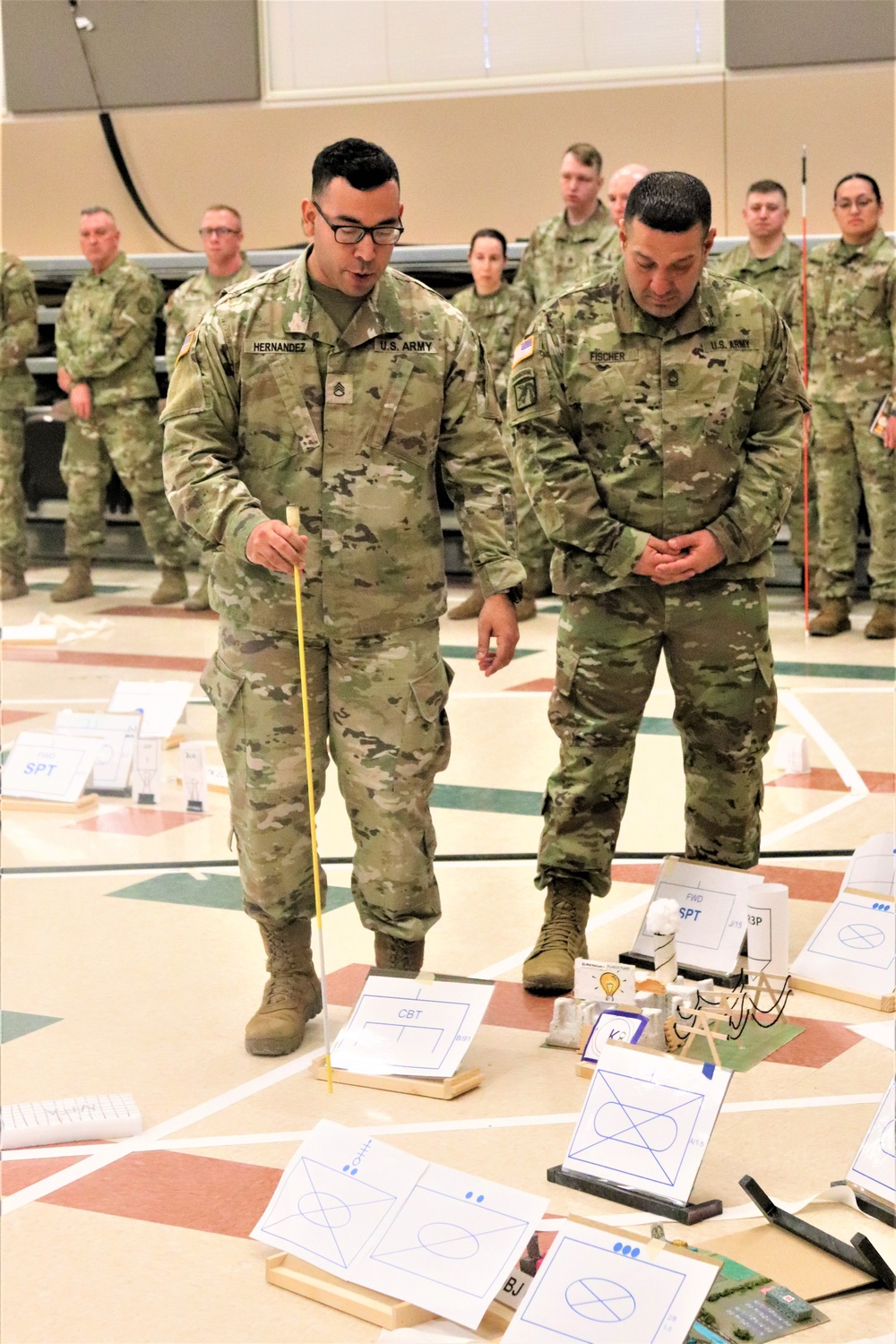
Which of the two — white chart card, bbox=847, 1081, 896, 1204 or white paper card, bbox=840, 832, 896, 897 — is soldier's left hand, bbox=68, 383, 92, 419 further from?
white chart card, bbox=847, 1081, 896, 1204

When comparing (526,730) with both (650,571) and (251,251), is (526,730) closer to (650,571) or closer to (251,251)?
(650,571)

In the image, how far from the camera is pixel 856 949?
3.90 m

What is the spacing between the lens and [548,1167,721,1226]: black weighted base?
281cm

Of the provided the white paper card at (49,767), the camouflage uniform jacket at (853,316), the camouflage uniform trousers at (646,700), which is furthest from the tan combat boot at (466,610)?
the camouflage uniform trousers at (646,700)

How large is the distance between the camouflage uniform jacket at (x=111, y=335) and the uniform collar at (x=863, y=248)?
155 inches

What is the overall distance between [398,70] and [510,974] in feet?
30.9

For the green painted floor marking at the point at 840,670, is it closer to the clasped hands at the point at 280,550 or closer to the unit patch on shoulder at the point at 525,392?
the unit patch on shoulder at the point at 525,392

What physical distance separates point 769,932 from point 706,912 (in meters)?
0.18

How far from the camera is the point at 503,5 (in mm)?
11711

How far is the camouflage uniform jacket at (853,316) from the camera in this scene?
8.21 meters

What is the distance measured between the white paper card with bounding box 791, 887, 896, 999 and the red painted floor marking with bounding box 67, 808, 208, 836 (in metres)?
2.30

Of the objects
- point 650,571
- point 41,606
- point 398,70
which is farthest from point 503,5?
point 650,571

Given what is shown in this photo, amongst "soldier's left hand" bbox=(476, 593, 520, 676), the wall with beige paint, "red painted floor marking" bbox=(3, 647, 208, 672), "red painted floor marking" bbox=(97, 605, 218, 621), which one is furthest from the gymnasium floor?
the wall with beige paint

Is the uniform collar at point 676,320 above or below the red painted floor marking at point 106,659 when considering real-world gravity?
above
